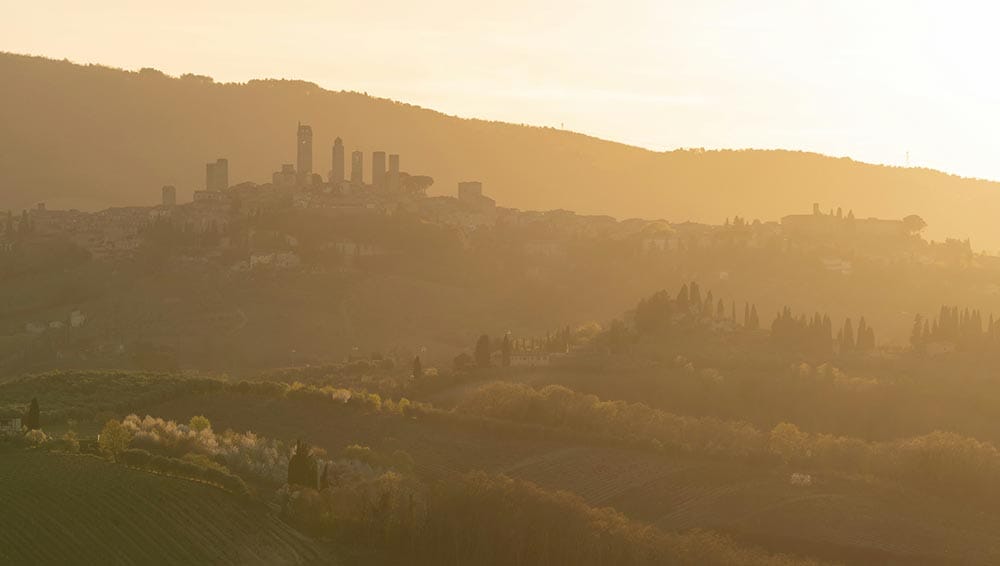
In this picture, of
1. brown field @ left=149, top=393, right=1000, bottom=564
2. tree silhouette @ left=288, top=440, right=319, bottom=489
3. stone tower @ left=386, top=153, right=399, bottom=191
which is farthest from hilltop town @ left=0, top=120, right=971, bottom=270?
tree silhouette @ left=288, top=440, right=319, bottom=489

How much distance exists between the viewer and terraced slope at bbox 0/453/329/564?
45844 mm

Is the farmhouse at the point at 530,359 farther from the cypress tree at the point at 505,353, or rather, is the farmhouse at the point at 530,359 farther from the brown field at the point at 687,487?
the brown field at the point at 687,487

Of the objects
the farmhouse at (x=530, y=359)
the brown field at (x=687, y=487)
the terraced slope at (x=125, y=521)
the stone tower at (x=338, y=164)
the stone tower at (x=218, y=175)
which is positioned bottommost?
the brown field at (x=687, y=487)

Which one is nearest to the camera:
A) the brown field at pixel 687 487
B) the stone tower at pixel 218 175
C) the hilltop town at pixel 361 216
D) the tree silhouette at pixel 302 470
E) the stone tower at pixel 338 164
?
the brown field at pixel 687 487

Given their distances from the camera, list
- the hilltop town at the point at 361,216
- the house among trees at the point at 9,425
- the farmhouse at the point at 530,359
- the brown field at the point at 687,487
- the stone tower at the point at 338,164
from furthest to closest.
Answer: the stone tower at the point at 338,164
the hilltop town at the point at 361,216
the farmhouse at the point at 530,359
the house among trees at the point at 9,425
the brown field at the point at 687,487

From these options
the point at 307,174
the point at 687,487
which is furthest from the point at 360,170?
the point at 687,487

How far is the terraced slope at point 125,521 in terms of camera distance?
45844mm

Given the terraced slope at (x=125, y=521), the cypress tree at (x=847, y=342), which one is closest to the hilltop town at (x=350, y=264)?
the cypress tree at (x=847, y=342)

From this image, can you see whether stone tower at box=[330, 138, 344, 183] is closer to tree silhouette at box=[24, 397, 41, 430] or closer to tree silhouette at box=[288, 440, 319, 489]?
tree silhouette at box=[24, 397, 41, 430]

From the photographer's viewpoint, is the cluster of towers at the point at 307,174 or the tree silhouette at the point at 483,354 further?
the cluster of towers at the point at 307,174

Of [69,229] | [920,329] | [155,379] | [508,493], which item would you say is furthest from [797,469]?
[69,229]

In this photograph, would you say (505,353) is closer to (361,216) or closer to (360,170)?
(361,216)

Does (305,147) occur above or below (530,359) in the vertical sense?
above

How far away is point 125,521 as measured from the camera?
157 feet
